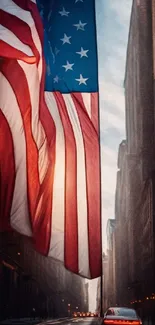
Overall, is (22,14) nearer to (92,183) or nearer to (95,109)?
(95,109)

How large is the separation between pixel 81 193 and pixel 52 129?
56.8 inches

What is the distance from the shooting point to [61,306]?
413ft

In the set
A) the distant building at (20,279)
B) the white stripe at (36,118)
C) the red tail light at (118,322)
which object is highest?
the white stripe at (36,118)

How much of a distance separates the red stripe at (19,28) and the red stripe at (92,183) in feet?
4.49

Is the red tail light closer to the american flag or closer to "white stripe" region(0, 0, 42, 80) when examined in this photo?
the american flag

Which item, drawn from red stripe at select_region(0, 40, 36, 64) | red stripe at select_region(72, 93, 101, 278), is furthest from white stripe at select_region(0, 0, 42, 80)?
red stripe at select_region(72, 93, 101, 278)

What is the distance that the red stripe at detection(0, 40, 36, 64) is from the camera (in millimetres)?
11148

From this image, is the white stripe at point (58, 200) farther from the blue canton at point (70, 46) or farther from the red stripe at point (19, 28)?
the red stripe at point (19, 28)

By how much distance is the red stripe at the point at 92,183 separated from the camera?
9.91m

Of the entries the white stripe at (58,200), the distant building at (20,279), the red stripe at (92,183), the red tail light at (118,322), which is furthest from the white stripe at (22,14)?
the distant building at (20,279)

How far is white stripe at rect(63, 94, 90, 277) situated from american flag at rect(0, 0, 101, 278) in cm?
2

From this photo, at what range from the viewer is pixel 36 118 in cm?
1075

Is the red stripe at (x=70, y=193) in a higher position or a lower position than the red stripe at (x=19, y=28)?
lower

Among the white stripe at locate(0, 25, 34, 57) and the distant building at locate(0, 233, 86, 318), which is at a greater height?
the white stripe at locate(0, 25, 34, 57)
